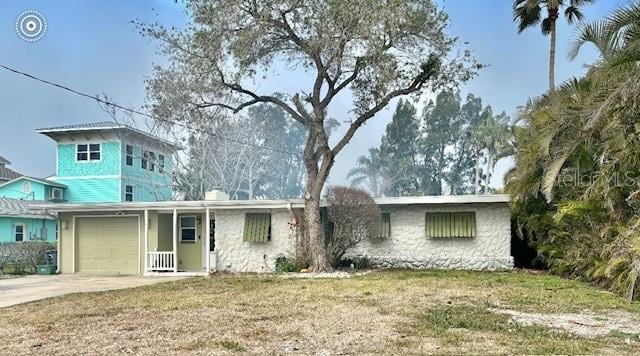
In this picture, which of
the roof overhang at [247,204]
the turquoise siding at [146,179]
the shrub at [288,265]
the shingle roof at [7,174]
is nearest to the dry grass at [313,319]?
the shrub at [288,265]

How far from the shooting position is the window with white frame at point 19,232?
25.3m

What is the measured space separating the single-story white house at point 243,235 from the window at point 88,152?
10.7 metres

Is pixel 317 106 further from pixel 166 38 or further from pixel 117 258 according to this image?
pixel 117 258

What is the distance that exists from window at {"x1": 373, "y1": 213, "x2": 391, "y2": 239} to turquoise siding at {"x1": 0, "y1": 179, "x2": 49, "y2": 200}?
20.3 m

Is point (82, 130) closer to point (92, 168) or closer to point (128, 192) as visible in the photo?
point (92, 168)

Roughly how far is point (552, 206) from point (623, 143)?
5375mm

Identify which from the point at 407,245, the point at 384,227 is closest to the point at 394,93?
the point at 384,227

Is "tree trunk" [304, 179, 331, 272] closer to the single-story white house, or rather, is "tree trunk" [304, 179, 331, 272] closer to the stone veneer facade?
the single-story white house

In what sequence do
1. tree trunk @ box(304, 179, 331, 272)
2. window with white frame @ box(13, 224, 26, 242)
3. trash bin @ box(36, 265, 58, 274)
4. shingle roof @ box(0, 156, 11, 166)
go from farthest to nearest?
shingle roof @ box(0, 156, 11, 166) < window with white frame @ box(13, 224, 26, 242) < trash bin @ box(36, 265, 58, 274) < tree trunk @ box(304, 179, 331, 272)

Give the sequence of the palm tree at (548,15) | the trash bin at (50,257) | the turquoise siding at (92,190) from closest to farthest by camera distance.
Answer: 1. the trash bin at (50,257)
2. the palm tree at (548,15)
3. the turquoise siding at (92,190)

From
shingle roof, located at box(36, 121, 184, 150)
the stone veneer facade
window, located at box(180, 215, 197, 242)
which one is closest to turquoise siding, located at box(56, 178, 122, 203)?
shingle roof, located at box(36, 121, 184, 150)

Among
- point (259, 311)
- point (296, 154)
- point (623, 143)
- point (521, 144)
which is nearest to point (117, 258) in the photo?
point (259, 311)

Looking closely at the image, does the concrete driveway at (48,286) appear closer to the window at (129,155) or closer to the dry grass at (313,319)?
the dry grass at (313,319)

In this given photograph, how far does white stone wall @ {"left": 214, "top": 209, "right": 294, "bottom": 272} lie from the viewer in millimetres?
17422
